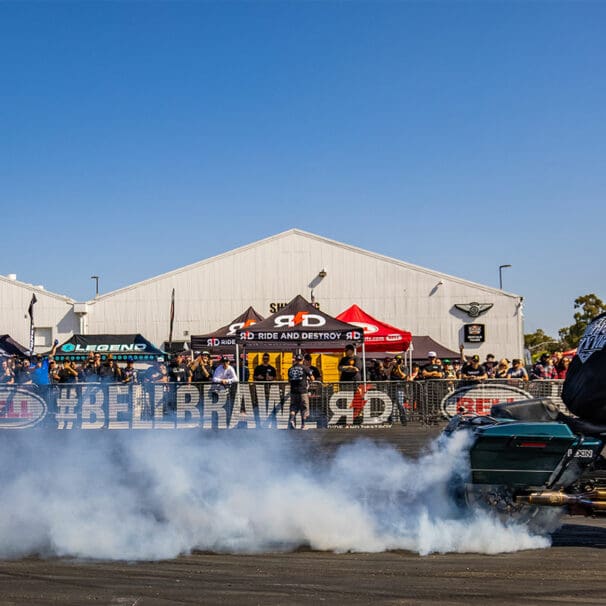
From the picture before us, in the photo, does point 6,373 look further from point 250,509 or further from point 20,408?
point 250,509

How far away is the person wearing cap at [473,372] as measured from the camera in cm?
1546

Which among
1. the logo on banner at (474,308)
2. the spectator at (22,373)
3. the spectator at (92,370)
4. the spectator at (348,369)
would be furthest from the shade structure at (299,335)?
the logo on banner at (474,308)

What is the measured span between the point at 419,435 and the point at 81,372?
6.91m

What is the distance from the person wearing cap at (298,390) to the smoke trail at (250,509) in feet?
25.1

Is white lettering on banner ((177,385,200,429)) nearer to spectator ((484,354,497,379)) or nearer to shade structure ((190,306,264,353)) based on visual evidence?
spectator ((484,354,497,379))

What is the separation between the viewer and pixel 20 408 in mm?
12484

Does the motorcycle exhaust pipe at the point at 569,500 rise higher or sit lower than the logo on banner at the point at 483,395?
lower

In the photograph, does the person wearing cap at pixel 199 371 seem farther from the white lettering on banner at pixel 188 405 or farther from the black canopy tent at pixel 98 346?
the black canopy tent at pixel 98 346

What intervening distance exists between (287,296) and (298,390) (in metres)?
21.6

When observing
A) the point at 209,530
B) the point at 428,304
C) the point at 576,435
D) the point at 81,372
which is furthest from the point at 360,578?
the point at 428,304

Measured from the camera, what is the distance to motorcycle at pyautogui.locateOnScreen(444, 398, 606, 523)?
5461 mm

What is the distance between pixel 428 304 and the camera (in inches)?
1412

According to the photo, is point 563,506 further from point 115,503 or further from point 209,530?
point 115,503

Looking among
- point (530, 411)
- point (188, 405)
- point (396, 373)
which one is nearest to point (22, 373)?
point (188, 405)
